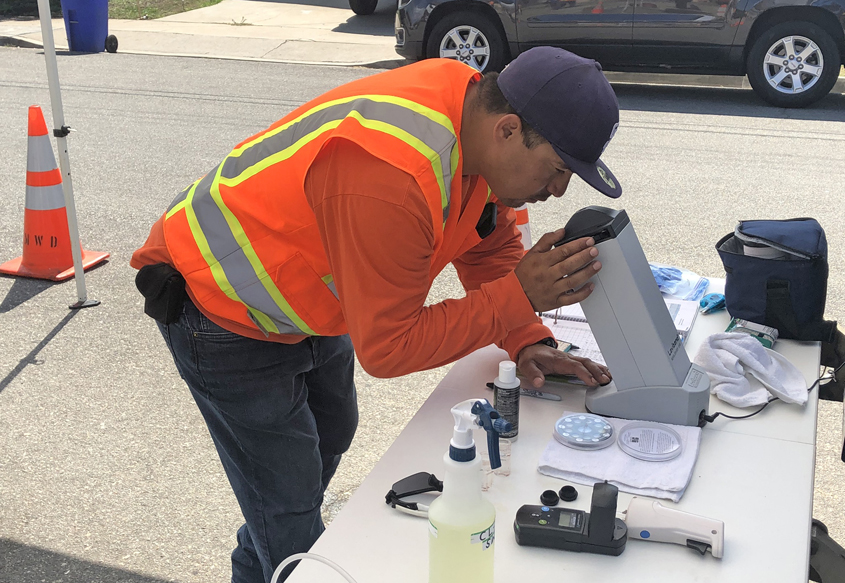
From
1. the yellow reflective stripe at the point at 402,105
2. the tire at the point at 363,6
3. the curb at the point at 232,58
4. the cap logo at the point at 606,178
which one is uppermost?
the yellow reflective stripe at the point at 402,105

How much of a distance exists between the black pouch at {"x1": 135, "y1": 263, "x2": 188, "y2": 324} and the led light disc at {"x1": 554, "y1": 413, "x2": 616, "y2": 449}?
2.70ft

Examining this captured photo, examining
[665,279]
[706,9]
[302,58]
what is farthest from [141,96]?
[665,279]

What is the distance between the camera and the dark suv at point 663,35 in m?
7.39

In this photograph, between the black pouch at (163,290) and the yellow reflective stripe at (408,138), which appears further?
the black pouch at (163,290)

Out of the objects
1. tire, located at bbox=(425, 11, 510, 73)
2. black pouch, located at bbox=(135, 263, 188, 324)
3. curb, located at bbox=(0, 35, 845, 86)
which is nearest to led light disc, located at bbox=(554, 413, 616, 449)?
black pouch, located at bbox=(135, 263, 188, 324)

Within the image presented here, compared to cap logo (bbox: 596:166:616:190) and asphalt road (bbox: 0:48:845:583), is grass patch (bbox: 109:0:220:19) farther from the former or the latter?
cap logo (bbox: 596:166:616:190)

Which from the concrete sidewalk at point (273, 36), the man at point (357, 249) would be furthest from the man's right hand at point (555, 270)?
the concrete sidewalk at point (273, 36)

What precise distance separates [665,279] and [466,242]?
0.81 metres

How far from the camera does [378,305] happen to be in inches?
58.4

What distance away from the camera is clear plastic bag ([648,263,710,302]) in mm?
2371

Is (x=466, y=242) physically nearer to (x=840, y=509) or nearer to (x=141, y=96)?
(x=840, y=509)

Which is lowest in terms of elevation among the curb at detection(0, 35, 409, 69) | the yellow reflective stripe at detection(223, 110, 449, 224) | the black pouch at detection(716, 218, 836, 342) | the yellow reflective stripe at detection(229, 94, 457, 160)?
the curb at detection(0, 35, 409, 69)

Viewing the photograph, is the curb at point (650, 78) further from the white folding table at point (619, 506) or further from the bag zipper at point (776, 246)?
the white folding table at point (619, 506)

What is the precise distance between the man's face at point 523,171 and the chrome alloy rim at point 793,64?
677 cm
